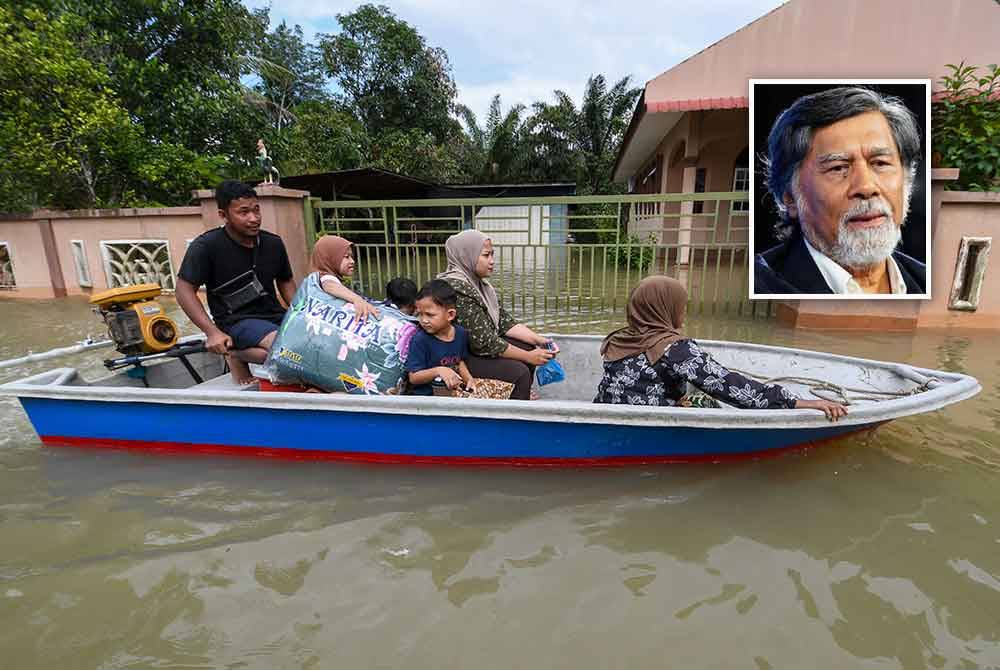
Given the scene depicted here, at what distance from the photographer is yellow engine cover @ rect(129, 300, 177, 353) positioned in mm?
3328

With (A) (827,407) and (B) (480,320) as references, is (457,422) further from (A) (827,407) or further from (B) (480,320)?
(A) (827,407)

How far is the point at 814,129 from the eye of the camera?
588 centimetres

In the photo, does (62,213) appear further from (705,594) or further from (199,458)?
(705,594)

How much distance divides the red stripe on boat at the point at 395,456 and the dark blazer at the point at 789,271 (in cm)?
390

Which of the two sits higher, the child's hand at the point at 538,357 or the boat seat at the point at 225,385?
the child's hand at the point at 538,357

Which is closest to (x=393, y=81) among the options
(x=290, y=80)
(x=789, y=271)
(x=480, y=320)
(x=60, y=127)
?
(x=290, y=80)

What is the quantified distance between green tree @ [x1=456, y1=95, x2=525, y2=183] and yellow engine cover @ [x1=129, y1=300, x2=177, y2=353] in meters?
19.1

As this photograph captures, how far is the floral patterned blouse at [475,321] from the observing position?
285 cm

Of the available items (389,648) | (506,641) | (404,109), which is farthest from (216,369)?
(404,109)

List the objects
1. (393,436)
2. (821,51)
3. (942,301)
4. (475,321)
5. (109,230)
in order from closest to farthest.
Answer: (393,436), (475,321), (942,301), (821,51), (109,230)

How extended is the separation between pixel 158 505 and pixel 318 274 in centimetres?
147

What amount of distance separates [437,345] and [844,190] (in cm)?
544

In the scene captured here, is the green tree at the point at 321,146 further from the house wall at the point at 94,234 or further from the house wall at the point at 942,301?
the house wall at the point at 942,301

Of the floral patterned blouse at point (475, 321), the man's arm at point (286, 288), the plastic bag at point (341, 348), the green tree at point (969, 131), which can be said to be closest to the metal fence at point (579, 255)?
the green tree at point (969, 131)
